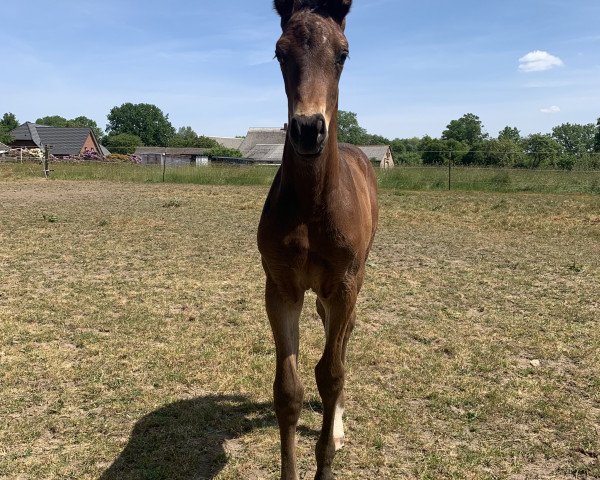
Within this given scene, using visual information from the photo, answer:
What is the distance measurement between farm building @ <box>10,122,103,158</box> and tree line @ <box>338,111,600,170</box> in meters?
30.5

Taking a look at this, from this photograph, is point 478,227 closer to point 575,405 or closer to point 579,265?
point 579,265

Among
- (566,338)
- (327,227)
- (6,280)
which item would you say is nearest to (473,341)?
(566,338)

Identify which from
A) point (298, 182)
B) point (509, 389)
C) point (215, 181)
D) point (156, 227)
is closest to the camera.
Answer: point (298, 182)

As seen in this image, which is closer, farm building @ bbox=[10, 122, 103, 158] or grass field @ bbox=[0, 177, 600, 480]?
grass field @ bbox=[0, 177, 600, 480]

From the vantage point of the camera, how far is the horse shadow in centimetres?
282

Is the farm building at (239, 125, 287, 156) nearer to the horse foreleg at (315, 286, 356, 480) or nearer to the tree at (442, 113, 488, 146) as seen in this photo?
the tree at (442, 113, 488, 146)

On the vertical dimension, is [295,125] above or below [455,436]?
above

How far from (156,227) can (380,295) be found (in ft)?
20.9

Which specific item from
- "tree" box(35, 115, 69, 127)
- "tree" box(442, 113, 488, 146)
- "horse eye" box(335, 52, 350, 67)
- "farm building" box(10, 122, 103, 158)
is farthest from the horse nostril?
"tree" box(35, 115, 69, 127)

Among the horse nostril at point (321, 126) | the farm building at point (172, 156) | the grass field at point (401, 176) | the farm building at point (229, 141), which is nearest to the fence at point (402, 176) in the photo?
the grass field at point (401, 176)

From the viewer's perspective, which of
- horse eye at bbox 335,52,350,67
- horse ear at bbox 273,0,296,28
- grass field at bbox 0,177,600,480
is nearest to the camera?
horse eye at bbox 335,52,350,67

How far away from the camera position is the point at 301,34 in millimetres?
2277

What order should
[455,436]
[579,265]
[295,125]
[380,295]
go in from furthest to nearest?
[579,265] < [380,295] < [455,436] < [295,125]

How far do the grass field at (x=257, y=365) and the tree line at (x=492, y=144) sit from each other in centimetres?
1486
